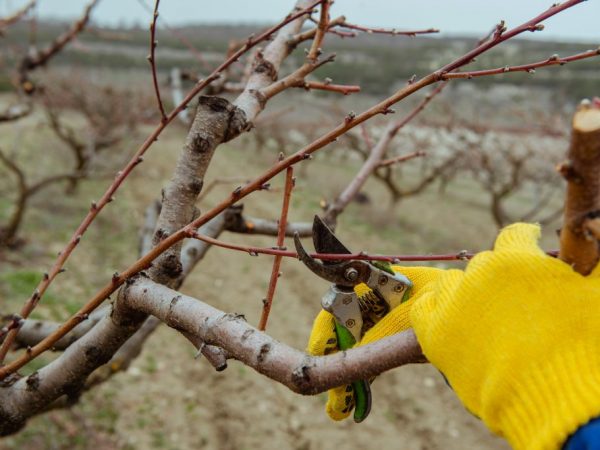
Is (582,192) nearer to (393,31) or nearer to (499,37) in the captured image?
(499,37)

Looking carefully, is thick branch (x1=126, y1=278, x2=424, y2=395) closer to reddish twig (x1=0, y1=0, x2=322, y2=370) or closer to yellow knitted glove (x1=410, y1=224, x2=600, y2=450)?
yellow knitted glove (x1=410, y1=224, x2=600, y2=450)

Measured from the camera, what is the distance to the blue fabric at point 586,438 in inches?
27.0

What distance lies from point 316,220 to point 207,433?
14.0 ft

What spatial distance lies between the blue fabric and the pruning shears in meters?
0.42

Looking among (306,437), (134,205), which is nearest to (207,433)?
(306,437)

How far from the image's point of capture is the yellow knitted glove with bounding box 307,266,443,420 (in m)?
1.01

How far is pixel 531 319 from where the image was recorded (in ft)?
2.48

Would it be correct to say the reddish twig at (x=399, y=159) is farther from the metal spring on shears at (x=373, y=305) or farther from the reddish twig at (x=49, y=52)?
the reddish twig at (x=49, y=52)

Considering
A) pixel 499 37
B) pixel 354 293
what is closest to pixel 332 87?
pixel 499 37

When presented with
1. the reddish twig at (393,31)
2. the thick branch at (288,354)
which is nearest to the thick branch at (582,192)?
the thick branch at (288,354)

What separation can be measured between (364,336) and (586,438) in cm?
42

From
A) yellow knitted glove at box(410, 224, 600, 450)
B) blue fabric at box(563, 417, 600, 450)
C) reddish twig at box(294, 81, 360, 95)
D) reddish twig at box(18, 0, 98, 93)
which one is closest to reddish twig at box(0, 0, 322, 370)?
reddish twig at box(294, 81, 360, 95)

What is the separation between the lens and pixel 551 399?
74 centimetres

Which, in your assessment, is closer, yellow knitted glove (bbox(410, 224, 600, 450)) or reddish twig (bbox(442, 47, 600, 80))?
yellow knitted glove (bbox(410, 224, 600, 450))
